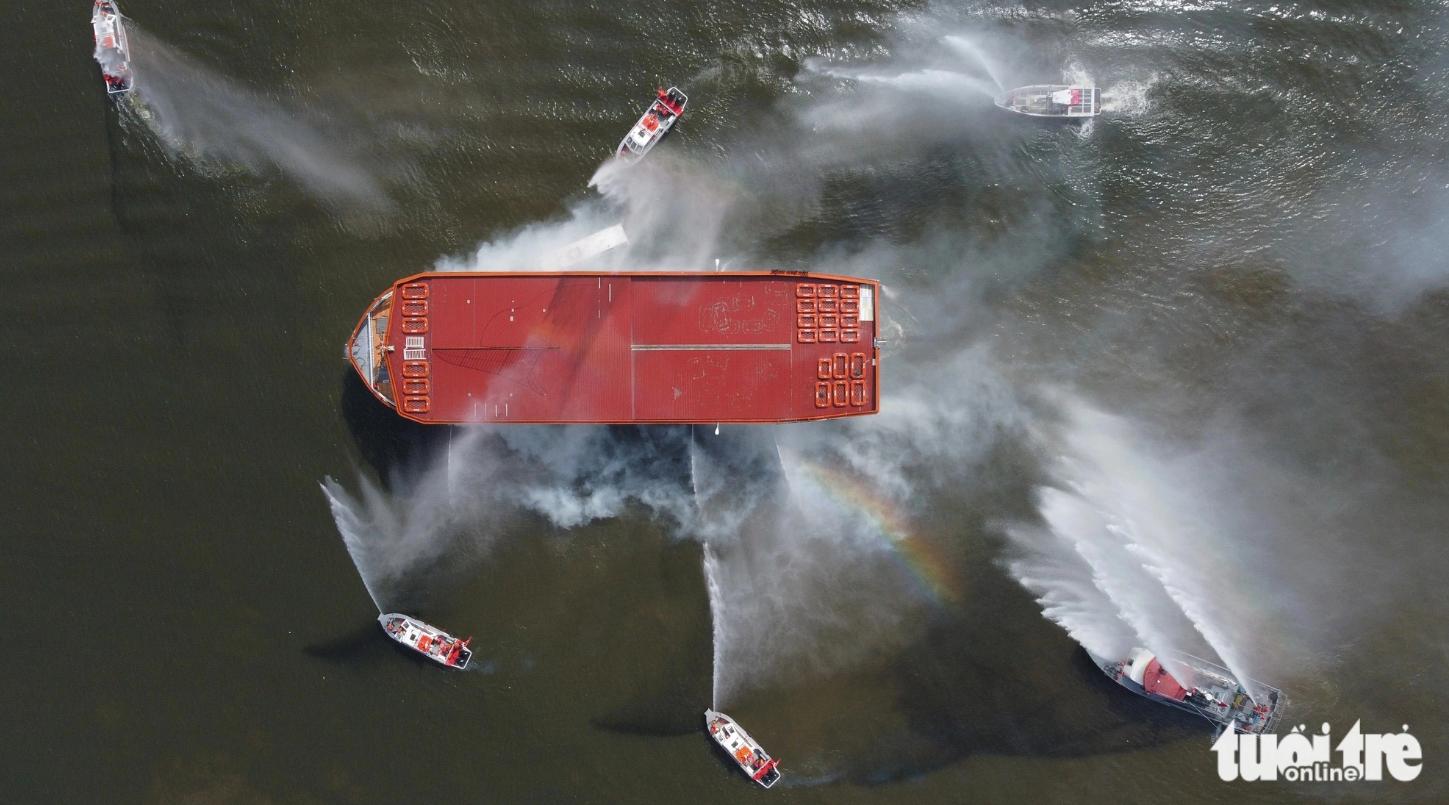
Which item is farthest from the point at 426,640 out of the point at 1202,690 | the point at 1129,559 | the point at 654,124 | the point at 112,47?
the point at 1202,690

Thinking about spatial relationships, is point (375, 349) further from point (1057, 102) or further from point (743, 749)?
point (1057, 102)

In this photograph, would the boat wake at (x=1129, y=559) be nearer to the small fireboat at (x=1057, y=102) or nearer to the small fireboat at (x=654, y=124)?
the small fireboat at (x=1057, y=102)

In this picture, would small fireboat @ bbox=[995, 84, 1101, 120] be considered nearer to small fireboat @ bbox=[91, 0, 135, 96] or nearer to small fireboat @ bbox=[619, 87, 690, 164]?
small fireboat @ bbox=[619, 87, 690, 164]

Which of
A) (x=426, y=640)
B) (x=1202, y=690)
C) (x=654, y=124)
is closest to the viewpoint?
(x=1202, y=690)

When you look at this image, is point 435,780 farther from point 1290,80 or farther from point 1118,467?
point 1290,80

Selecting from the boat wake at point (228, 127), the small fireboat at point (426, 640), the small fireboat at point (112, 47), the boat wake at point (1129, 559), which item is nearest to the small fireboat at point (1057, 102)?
the boat wake at point (1129, 559)

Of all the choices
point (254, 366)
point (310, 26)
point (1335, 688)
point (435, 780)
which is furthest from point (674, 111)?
point (1335, 688)
